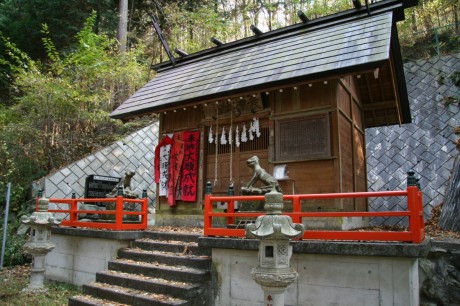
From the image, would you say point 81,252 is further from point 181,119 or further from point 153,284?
point 181,119

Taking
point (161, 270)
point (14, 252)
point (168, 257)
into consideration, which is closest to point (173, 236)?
point (168, 257)

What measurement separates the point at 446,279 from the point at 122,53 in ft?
55.6

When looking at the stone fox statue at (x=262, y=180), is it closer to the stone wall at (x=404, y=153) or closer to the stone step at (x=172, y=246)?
the stone step at (x=172, y=246)

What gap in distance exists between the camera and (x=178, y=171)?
1092cm

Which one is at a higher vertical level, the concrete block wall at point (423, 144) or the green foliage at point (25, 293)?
the concrete block wall at point (423, 144)

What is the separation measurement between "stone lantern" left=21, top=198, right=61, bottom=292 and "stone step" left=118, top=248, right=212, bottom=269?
2.05 metres

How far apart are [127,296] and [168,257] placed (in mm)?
1159

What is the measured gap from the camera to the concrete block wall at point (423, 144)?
1345cm

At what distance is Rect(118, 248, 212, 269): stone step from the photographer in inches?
276

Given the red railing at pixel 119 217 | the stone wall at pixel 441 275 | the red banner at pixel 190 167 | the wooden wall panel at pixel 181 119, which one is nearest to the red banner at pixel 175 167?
the red banner at pixel 190 167

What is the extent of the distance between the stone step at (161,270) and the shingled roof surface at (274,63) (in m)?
4.53

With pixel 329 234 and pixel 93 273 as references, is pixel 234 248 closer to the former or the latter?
pixel 329 234

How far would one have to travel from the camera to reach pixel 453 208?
927 centimetres

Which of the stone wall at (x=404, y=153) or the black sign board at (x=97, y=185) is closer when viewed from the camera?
the black sign board at (x=97, y=185)
